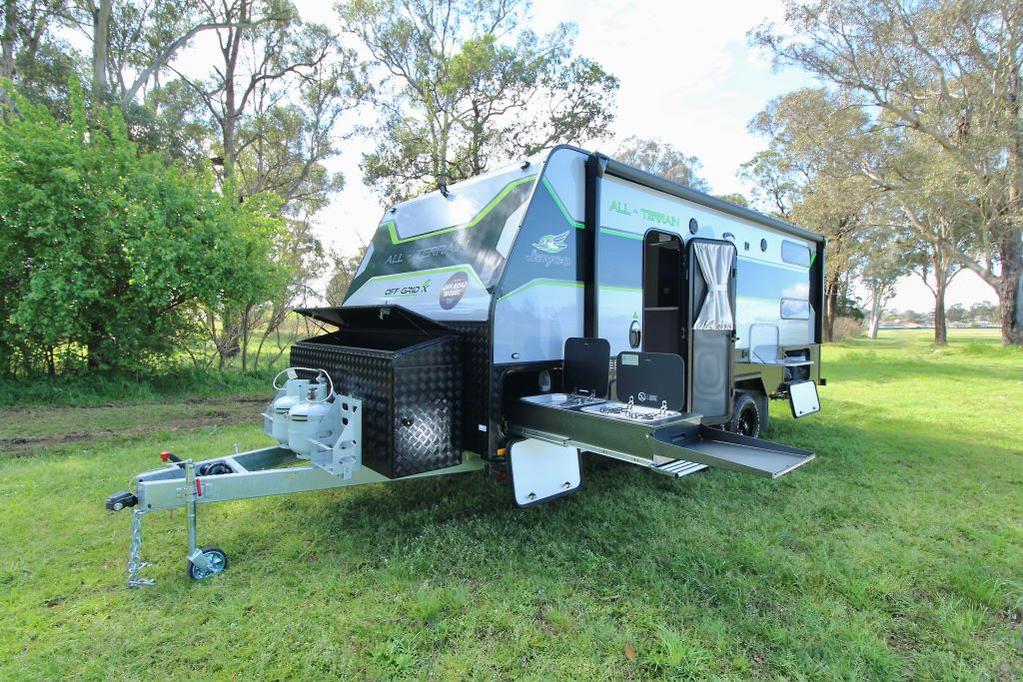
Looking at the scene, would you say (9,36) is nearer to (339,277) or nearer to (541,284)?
(339,277)

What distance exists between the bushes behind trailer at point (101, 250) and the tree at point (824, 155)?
20.3 meters

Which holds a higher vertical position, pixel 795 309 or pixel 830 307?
pixel 830 307

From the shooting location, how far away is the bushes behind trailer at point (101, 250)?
7031mm

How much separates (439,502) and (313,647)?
1745 millimetres

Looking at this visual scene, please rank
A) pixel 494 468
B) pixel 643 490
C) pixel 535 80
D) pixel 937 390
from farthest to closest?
pixel 535 80 < pixel 937 390 < pixel 643 490 < pixel 494 468

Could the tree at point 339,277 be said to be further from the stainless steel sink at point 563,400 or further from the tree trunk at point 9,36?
the stainless steel sink at point 563,400

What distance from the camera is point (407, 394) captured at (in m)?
2.93

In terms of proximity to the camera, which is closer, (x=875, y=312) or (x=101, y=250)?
(x=101, y=250)

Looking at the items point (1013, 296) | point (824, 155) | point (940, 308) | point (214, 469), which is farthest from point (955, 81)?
point (214, 469)

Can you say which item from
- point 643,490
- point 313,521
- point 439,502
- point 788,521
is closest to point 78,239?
point 313,521

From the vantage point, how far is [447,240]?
155 inches

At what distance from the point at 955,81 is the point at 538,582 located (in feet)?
75.8

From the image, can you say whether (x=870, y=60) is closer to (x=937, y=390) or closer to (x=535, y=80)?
(x=535, y=80)

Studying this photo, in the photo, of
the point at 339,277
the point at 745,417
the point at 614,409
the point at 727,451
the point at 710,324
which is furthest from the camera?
the point at 339,277
